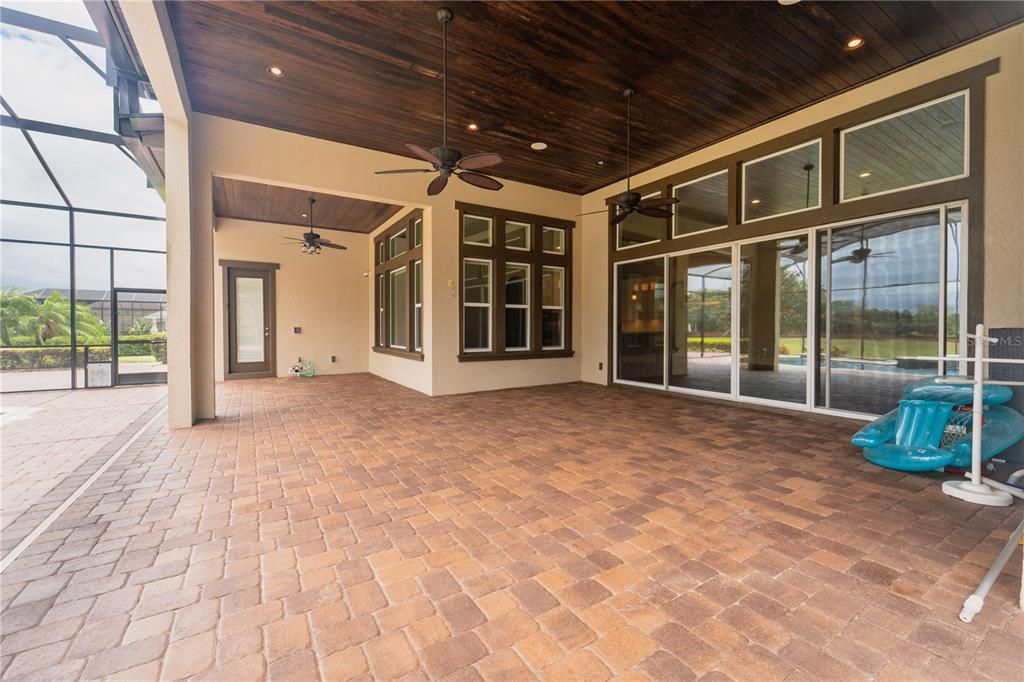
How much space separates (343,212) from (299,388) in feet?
11.9

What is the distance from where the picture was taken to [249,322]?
908cm

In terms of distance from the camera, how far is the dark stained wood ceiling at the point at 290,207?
692 cm

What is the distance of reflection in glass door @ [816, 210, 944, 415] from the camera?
4.28m

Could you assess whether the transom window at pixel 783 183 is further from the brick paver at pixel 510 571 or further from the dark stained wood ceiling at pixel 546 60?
the brick paver at pixel 510 571

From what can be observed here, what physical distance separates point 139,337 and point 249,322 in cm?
185

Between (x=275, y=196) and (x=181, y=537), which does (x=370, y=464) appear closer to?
(x=181, y=537)

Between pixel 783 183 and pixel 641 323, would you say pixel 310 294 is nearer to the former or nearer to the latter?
pixel 641 323

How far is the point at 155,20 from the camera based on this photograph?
323cm

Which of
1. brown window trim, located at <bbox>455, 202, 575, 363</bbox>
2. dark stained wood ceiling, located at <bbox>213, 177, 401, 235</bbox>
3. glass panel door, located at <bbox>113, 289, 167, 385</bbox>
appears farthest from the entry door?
brown window trim, located at <bbox>455, 202, 575, 363</bbox>

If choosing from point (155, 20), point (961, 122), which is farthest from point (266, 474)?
point (961, 122)

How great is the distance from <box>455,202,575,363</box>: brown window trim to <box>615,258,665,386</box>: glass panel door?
1034mm

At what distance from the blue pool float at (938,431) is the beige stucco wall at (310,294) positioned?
380 inches

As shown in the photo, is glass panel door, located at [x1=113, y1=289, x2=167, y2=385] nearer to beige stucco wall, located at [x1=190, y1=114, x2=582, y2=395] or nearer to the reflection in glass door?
beige stucco wall, located at [x1=190, y1=114, x2=582, y2=395]

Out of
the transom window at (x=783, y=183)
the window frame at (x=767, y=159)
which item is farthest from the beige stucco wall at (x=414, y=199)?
the transom window at (x=783, y=183)
